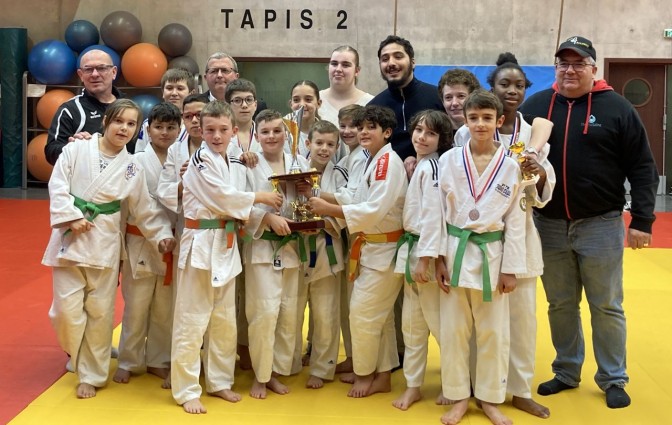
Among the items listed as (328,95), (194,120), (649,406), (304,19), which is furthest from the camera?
(304,19)

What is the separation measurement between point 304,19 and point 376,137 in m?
9.63

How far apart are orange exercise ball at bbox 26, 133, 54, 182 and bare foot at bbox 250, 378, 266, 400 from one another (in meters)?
9.48

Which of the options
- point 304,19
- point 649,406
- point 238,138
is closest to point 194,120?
point 238,138

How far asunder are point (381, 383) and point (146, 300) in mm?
1502

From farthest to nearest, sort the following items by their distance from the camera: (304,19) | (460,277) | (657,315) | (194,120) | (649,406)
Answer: (304,19), (657,315), (194,120), (649,406), (460,277)

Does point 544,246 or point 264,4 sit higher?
point 264,4

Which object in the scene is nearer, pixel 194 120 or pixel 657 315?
pixel 194 120

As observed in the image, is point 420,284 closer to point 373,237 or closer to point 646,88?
point 373,237

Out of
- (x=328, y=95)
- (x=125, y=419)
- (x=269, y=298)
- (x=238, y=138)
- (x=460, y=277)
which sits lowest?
(x=125, y=419)

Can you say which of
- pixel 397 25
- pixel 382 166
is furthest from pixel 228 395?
pixel 397 25

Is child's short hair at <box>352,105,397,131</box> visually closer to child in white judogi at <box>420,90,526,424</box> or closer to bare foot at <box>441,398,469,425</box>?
child in white judogi at <box>420,90,526,424</box>

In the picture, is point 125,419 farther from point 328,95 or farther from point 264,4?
point 264,4

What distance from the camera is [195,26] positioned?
13.0m

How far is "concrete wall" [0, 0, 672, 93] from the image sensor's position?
12.8 meters
